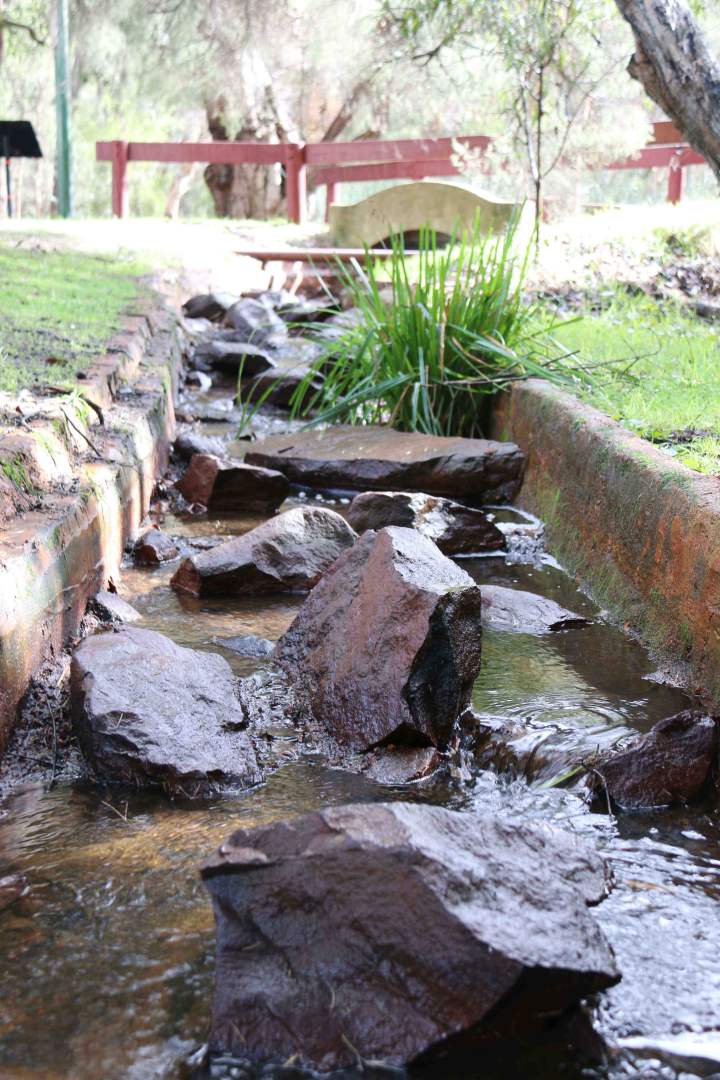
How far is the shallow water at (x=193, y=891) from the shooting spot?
182 cm

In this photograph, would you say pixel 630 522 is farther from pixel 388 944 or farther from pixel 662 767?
pixel 388 944

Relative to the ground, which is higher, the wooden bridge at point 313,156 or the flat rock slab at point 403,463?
the wooden bridge at point 313,156

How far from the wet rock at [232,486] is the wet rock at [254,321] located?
386 cm

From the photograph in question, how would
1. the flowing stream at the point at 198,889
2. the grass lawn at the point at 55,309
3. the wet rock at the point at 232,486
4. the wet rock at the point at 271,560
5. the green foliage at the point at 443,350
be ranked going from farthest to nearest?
the green foliage at the point at 443,350, the wet rock at the point at 232,486, the grass lawn at the point at 55,309, the wet rock at the point at 271,560, the flowing stream at the point at 198,889

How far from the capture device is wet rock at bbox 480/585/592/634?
363 cm

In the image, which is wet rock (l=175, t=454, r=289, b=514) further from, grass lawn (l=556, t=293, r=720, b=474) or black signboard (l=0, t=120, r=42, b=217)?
black signboard (l=0, t=120, r=42, b=217)

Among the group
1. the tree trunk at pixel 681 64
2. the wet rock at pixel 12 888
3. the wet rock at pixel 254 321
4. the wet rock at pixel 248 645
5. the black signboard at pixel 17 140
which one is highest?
the black signboard at pixel 17 140

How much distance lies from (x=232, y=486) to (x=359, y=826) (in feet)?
11.0

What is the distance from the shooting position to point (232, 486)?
5.05m

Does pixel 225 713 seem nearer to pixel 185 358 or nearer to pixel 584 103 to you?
pixel 185 358

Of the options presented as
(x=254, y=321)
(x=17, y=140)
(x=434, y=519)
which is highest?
(x=17, y=140)

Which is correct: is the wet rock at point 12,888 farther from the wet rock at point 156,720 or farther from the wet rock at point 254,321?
the wet rock at point 254,321

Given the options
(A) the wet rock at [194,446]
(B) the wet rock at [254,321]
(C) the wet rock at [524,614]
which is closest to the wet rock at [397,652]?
(C) the wet rock at [524,614]

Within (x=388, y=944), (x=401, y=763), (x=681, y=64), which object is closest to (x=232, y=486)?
(x=401, y=763)
